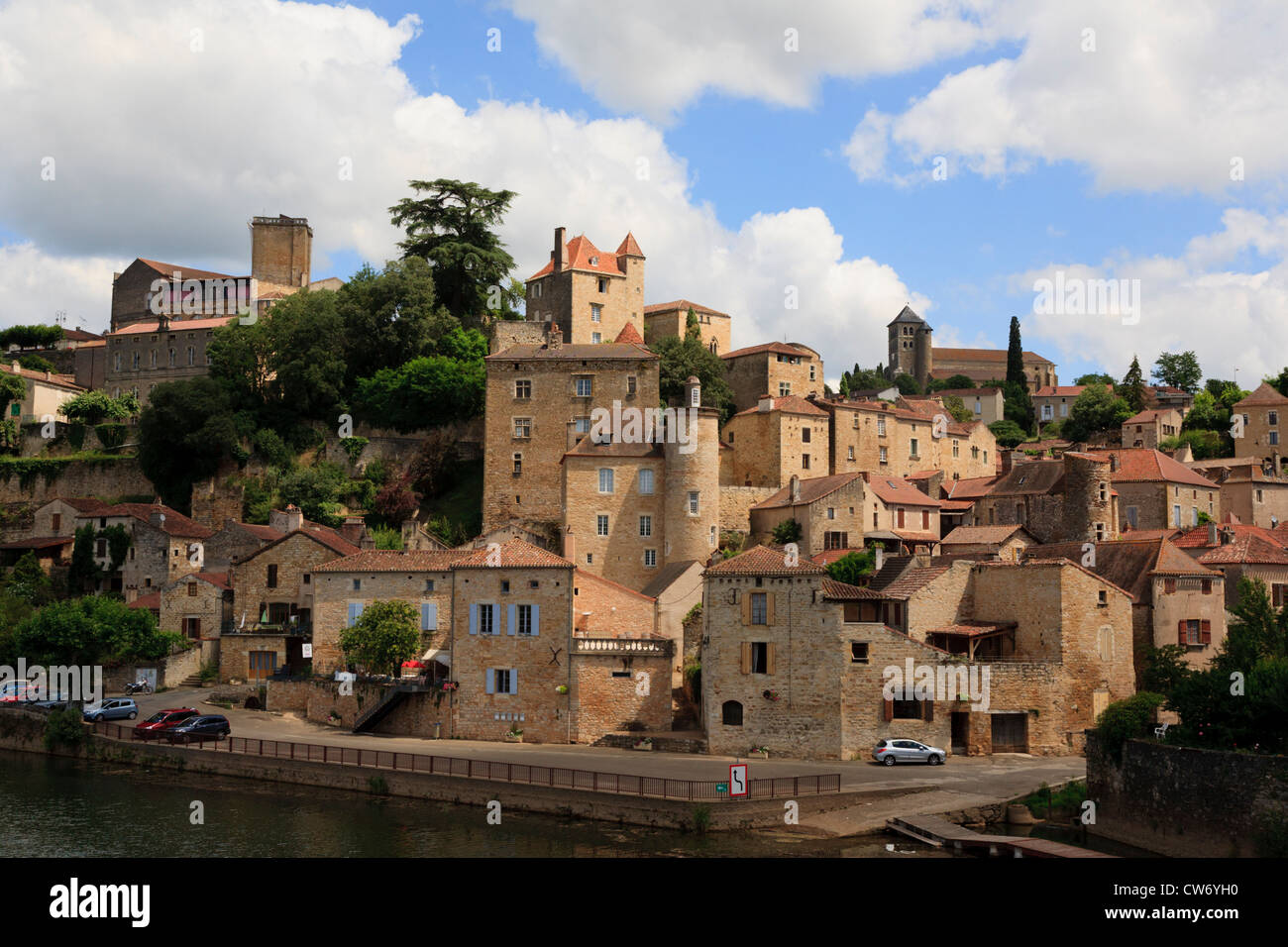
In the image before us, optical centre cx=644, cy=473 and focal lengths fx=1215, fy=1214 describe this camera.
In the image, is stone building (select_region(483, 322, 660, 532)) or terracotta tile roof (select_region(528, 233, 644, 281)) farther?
terracotta tile roof (select_region(528, 233, 644, 281))

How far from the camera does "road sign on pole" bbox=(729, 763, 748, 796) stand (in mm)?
33625

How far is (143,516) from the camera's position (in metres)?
64.2

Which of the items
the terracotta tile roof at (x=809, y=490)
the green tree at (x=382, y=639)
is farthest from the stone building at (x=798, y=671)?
the terracotta tile roof at (x=809, y=490)

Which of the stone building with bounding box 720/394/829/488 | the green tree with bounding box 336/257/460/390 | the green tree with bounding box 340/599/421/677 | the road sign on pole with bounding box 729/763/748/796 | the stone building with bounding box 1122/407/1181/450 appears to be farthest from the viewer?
the stone building with bounding box 1122/407/1181/450

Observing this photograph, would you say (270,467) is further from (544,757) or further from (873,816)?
(873,816)

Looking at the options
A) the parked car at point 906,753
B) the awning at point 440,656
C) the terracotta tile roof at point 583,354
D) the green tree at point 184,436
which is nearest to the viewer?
the parked car at point 906,753

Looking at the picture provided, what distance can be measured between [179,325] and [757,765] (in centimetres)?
6559

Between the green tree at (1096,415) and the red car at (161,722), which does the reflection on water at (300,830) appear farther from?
the green tree at (1096,415)

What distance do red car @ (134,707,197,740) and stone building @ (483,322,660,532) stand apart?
1991cm

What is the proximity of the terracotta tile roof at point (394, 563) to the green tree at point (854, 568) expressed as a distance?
54.5ft

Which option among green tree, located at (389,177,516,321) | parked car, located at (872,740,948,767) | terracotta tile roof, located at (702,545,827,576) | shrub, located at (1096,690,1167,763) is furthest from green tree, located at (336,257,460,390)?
shrub, located at (1096,690,1167,763)

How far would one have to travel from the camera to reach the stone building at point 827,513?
58.8 meters

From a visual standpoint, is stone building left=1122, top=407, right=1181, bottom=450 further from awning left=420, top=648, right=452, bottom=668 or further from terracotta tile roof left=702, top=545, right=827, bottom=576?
awning left=420, top=648, right=452, bottom=668
